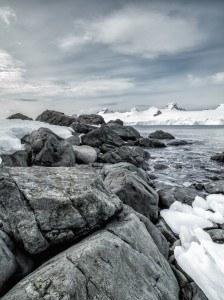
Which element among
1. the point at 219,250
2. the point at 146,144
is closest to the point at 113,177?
the point at 219,250

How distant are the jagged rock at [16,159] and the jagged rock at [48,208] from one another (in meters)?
11.2

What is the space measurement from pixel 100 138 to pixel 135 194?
23.6 metres

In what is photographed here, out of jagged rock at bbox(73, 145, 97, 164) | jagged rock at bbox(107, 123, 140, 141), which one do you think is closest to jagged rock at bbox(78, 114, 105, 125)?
jagged rock at bbox(107, 123, 140, 141)

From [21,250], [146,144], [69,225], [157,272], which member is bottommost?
[146,144]

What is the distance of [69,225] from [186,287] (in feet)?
10.7

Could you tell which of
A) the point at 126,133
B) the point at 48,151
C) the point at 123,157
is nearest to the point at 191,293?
the point at 48,151

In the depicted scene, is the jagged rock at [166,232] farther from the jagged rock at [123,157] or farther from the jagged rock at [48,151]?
the jagged rock at [123,157]

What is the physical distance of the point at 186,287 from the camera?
5996mm

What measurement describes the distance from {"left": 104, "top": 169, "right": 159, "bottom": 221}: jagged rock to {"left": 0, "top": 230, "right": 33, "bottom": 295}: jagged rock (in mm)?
5342

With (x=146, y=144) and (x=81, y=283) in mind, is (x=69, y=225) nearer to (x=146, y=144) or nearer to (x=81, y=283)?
(x=81, y=283)

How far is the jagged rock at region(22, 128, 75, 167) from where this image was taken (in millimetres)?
17750

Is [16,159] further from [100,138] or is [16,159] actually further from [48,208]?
[100,138]

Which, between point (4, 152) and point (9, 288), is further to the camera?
point (4, 152)

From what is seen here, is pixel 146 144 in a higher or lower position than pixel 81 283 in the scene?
lower
